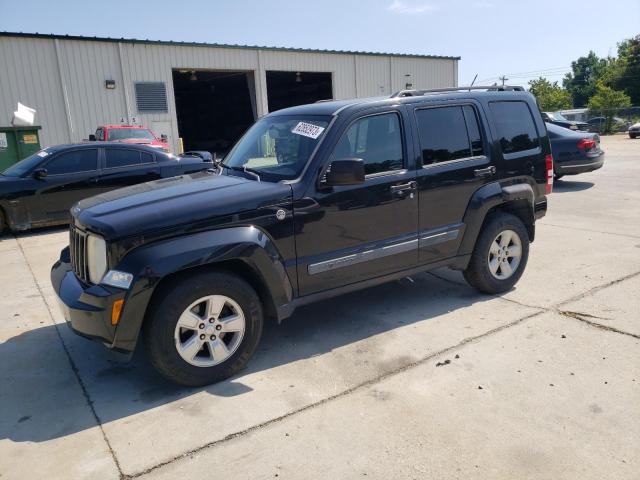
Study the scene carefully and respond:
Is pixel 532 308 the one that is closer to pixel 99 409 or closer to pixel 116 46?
pixel 99 409

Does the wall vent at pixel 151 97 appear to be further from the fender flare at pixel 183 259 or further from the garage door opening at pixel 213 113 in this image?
the fender flare at pixel 183 259

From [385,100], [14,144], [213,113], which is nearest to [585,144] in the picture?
[385,100]

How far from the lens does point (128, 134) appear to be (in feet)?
Result: 51.3

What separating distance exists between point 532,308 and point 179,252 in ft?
10.5

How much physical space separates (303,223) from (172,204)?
94 centimetres

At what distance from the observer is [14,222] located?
28.0ft

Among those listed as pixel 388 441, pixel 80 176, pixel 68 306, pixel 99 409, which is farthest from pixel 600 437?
pixel 80 176

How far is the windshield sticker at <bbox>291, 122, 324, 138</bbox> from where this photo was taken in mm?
3947

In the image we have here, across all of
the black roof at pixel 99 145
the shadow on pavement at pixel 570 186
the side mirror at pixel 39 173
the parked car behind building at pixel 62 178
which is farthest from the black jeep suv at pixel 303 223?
the shadow on pavement at pixel 570 186

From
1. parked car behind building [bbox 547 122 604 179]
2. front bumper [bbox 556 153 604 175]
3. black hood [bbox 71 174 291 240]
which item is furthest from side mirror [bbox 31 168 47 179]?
front bumper [bbox 556 153 604 175]

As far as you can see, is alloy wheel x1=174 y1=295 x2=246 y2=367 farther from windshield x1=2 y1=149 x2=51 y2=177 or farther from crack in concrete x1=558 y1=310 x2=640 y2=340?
windshield x1=2 y1=149 x2=51 y2=177

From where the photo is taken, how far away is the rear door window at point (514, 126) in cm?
485

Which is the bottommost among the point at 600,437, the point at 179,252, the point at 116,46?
the point at 600,437

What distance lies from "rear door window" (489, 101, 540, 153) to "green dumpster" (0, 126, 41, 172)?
11.0 m
